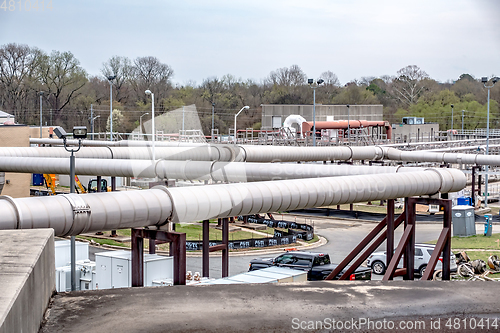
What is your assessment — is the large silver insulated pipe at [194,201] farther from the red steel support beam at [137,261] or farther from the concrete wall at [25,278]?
the concrete wall at [25,278]

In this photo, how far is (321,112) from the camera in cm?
9394

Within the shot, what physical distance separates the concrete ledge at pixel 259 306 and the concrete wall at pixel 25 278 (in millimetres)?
369

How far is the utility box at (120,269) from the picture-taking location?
15359 millimetres

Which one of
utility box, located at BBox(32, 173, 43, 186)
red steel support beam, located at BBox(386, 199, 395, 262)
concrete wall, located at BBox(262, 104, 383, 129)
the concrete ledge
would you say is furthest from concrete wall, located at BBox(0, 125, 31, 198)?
concrete wall, located at BBox(262, 104, 383, 129)

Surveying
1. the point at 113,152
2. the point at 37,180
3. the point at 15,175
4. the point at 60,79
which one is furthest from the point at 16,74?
the point at 113,152

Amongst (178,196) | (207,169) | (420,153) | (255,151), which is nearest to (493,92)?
(420,153)

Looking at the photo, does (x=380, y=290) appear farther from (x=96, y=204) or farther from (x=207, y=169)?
(x=207, y=169)

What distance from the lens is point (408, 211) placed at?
14.3 meters

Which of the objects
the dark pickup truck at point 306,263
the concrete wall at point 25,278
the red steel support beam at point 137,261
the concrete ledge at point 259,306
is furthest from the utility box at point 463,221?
the concrete wall at point 25,278

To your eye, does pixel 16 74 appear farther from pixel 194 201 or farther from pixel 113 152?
pixel 194 201

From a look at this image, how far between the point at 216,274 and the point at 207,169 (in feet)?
19.3

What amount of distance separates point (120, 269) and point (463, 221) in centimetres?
2221

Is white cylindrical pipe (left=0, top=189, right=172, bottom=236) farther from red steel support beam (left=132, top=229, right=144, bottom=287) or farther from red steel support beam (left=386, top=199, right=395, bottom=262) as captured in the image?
red steel support beam (left=386, top=199, right=395, bottom=262)

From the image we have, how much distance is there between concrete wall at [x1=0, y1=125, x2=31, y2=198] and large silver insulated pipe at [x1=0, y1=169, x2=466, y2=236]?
32.4m
